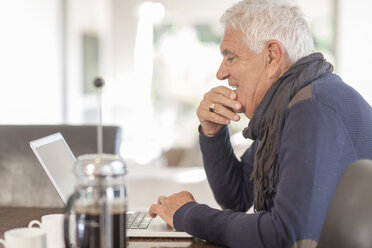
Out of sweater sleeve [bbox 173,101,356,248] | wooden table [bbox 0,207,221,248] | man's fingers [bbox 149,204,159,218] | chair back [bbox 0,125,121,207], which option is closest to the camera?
sweater sleeve [bbox 173,101,356,248]

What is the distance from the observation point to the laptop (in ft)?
4.57

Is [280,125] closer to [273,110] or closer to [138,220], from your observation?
[273,110]

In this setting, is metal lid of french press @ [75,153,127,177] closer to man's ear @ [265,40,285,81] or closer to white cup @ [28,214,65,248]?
white cup @ [28,214,65,248]

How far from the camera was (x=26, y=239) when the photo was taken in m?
1.02

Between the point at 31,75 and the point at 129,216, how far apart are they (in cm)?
304

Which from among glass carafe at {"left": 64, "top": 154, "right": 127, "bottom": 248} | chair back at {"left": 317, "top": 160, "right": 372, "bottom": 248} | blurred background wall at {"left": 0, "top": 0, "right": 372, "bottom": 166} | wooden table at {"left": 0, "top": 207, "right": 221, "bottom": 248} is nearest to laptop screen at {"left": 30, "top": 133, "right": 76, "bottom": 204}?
wooden table at {"left": 0, "top": 207, "right": 221, "bottom": 248}

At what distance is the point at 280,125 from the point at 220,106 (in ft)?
1.16

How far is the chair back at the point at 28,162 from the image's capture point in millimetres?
2062

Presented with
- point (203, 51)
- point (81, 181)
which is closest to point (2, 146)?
point (81, 181)

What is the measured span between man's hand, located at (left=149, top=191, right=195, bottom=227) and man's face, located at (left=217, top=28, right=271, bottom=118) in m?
0.33

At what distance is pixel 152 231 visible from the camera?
1.42 metres

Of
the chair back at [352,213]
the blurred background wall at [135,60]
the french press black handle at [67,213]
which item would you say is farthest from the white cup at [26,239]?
the blurred background wall at [135,60]

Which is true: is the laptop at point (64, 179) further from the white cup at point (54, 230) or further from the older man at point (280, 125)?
the white cup at point (54, 230)

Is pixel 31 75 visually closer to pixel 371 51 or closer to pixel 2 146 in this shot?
pixel 2 146
